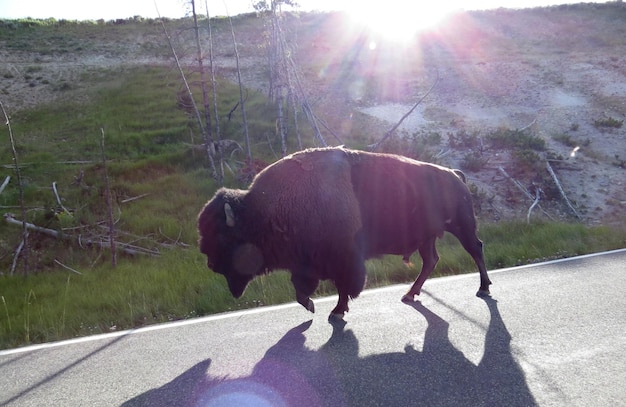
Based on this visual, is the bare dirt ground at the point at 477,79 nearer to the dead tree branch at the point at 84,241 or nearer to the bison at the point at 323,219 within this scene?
the dead tree branch at the point at 84,241

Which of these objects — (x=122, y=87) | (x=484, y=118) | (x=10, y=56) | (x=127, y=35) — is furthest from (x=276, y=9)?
(x=127, y=35)

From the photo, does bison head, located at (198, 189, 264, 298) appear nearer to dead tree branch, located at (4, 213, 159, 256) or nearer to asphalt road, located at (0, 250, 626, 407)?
asphalt road, located at (0, 250, 626, 407)

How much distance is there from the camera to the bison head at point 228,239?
473cm

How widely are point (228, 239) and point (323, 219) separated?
97cm

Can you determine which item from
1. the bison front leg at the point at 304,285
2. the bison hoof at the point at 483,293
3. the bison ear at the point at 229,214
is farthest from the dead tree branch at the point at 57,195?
the bison hoof at the point at 483,293

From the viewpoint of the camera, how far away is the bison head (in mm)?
4734

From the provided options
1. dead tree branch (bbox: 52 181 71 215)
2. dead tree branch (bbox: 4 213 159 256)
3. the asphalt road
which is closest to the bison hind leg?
the asphalt road

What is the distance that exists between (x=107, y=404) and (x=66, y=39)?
4022 centimetres

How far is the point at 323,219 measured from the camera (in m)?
4.68

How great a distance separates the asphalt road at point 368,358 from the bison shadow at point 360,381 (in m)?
0.01

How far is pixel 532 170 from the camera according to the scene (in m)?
14.8

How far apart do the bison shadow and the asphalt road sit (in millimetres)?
12

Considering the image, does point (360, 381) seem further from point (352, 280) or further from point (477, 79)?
point (477, 79)

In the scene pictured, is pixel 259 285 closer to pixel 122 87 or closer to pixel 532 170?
pixel 532 170
